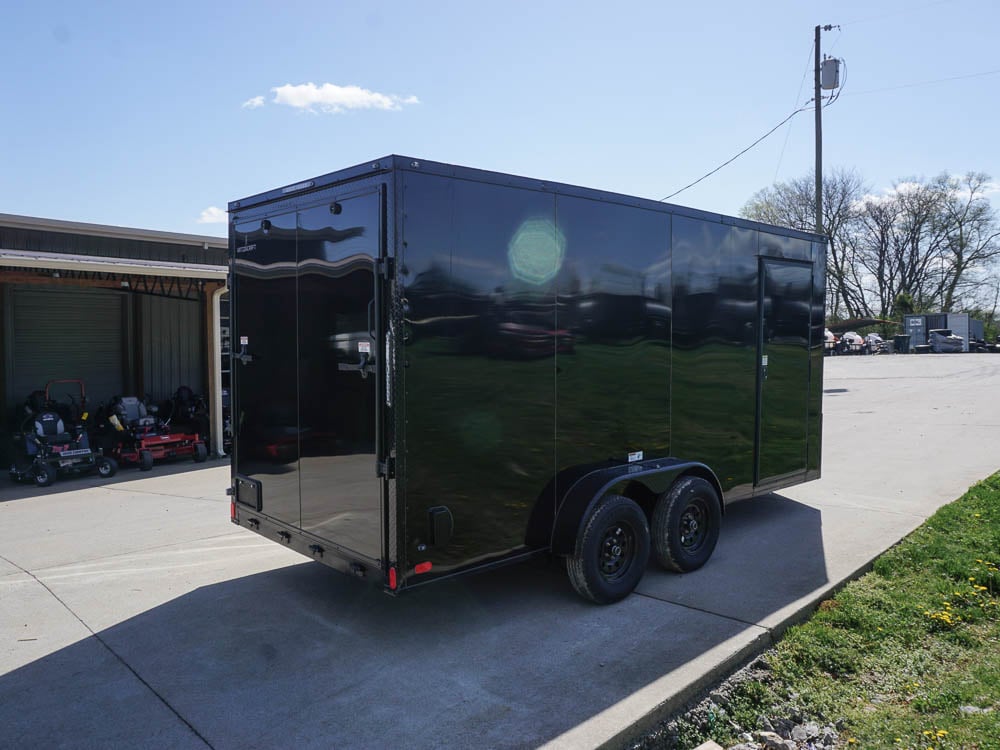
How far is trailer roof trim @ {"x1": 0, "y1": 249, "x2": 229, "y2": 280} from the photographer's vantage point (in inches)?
359

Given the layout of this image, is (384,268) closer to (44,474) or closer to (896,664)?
(896,664)

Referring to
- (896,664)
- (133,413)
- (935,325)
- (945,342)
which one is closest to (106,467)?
(133,413)

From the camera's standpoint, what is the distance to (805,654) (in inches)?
167

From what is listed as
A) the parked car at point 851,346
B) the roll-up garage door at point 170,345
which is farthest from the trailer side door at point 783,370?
the parked car at point 851,346

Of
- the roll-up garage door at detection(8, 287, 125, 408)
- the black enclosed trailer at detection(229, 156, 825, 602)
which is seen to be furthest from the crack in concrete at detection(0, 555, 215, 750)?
the roll-up garage door at detection(8, 287, 125, 408)

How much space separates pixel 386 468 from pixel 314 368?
945 millimetres

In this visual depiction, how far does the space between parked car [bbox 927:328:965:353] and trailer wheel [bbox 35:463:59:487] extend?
52.9 m

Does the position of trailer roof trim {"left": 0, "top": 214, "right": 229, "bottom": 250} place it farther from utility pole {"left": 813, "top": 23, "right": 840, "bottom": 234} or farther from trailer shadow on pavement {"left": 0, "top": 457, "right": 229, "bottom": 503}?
utility pole {"left": 813, "top": 23, "right": 840, "bottom": 234}

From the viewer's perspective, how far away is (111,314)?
12734 mm

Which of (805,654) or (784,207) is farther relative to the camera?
(784,207)

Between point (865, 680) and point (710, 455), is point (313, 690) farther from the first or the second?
point (710, 455)

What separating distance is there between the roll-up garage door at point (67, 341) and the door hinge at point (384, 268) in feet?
33.6

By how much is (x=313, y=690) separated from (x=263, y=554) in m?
2.64

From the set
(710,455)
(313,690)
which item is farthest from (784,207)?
(313,690)
